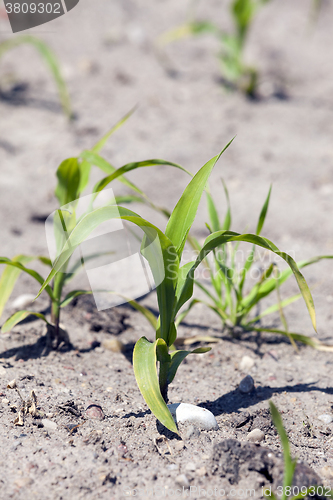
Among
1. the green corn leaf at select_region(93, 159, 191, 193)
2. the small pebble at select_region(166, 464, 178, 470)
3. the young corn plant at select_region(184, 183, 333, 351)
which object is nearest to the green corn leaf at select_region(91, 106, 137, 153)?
the green corn leaf at select_region(93, 159, 191, 193)

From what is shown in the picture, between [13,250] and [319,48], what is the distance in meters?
3.04

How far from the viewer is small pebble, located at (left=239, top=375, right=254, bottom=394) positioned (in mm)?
1276

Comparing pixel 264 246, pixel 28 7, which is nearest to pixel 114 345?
pixel 264 246

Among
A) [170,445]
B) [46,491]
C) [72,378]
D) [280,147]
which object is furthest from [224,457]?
[280,147]

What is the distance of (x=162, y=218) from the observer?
2.22 meters

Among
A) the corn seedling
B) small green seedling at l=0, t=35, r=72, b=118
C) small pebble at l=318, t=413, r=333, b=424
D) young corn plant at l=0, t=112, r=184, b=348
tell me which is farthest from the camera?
the corn seedling

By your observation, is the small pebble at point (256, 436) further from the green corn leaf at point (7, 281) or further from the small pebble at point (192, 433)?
the green corn leaf at point (7, 281)

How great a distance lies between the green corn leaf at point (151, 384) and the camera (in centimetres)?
96

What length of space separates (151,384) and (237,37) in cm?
264

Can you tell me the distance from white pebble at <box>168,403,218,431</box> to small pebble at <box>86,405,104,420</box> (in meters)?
0.19

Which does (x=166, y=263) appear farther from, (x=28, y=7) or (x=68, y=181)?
(x=28, y=7)

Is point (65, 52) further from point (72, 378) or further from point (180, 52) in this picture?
point (72, 378)

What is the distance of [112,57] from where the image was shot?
3230 mm

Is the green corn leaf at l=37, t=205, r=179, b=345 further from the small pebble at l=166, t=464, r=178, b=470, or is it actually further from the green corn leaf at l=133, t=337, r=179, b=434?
the small pebble at l=166, t=464, r=178, b=470
